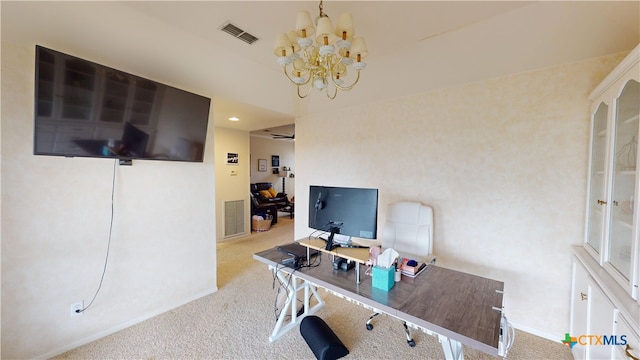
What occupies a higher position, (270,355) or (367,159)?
(367,159)

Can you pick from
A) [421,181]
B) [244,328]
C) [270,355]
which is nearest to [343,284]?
[270,355]

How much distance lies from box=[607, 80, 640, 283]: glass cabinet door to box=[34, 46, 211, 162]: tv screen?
3281 mm

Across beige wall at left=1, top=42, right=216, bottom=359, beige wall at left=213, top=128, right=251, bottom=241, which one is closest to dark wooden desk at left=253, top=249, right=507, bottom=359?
beige wall at left=1, top=42, right=216, bottom=359

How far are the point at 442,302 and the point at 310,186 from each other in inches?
45.6

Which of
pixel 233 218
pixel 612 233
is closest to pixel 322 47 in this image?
pixel 612 233

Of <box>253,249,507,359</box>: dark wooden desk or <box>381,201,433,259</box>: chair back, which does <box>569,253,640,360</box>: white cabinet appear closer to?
<box>253,249,507,359</box>: dark wooden desk

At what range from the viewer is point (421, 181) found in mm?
2688

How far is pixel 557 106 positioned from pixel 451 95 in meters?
0.84

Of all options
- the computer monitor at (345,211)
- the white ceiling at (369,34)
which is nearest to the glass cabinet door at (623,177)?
the white ceiling at (369,34)

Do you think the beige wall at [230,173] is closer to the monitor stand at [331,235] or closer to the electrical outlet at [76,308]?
the electrical outlet at [76,308]

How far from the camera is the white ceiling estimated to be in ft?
5.13

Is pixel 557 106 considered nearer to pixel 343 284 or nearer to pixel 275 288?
pixel 343 284

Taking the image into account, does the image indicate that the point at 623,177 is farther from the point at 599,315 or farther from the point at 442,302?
the point at 442,302

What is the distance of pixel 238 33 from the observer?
1919 millimetres
